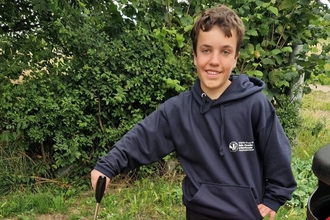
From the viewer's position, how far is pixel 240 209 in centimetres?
215

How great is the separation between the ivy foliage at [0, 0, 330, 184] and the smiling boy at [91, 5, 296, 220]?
1810mm

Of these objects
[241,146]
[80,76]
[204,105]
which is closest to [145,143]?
[204,105]

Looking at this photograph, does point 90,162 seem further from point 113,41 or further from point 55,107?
point 113,41

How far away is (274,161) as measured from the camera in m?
2.13

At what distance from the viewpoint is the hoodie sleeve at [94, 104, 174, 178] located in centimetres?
223

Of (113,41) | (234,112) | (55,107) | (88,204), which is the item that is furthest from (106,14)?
(234,112)

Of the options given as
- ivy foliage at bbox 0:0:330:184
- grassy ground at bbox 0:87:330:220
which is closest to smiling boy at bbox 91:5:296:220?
grassy ground at bbox 0:87:330:220

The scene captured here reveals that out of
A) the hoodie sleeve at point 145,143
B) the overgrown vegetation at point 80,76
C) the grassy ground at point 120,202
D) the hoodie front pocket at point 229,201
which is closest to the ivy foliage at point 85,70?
the overgrown vegetation at point 80,76

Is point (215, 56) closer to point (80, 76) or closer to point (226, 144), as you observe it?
point (226, 144)

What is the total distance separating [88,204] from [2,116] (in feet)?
3.39

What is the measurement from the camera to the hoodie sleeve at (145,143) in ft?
7.30

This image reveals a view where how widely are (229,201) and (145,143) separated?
1.61ft

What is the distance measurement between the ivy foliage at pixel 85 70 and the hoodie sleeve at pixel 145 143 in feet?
5.57

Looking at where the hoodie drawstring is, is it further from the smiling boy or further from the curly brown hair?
the curly brown hair
